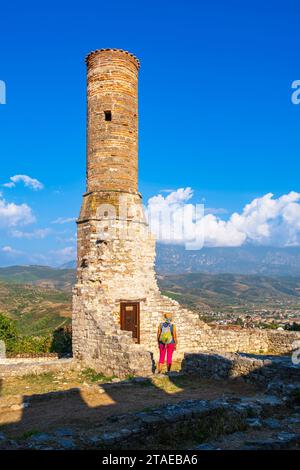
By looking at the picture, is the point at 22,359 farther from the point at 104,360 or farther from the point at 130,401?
the point at 130,401

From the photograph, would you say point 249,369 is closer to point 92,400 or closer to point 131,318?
point 92,400

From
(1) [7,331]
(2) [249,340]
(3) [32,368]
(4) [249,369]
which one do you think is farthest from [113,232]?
(1) [7,331]

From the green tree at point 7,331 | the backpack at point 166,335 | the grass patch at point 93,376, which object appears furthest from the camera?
the green tree at point 7,331

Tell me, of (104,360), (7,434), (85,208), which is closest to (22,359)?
(104,360)

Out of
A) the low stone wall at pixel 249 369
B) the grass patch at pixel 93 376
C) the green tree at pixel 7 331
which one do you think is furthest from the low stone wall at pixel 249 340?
the green tree at pixel 7 331

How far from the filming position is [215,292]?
13400 cm

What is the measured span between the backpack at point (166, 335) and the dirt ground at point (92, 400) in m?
1.68

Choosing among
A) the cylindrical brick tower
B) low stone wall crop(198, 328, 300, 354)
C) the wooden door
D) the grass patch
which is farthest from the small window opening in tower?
the grass patch

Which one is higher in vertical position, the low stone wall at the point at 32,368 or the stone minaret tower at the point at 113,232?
the stone minaret tower at the point at 113,232

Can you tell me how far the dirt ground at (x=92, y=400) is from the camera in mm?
8008

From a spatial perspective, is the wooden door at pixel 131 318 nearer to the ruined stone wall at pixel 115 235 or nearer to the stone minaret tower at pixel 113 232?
the stone minaret tower at pixel 113 232

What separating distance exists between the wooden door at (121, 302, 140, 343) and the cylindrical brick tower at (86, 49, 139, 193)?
4.51 m

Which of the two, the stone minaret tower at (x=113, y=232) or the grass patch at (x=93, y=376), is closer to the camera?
the grass patch at (x=93, y=376)

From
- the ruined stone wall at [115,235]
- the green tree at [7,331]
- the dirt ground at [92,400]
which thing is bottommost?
the green tree at [7,331]
